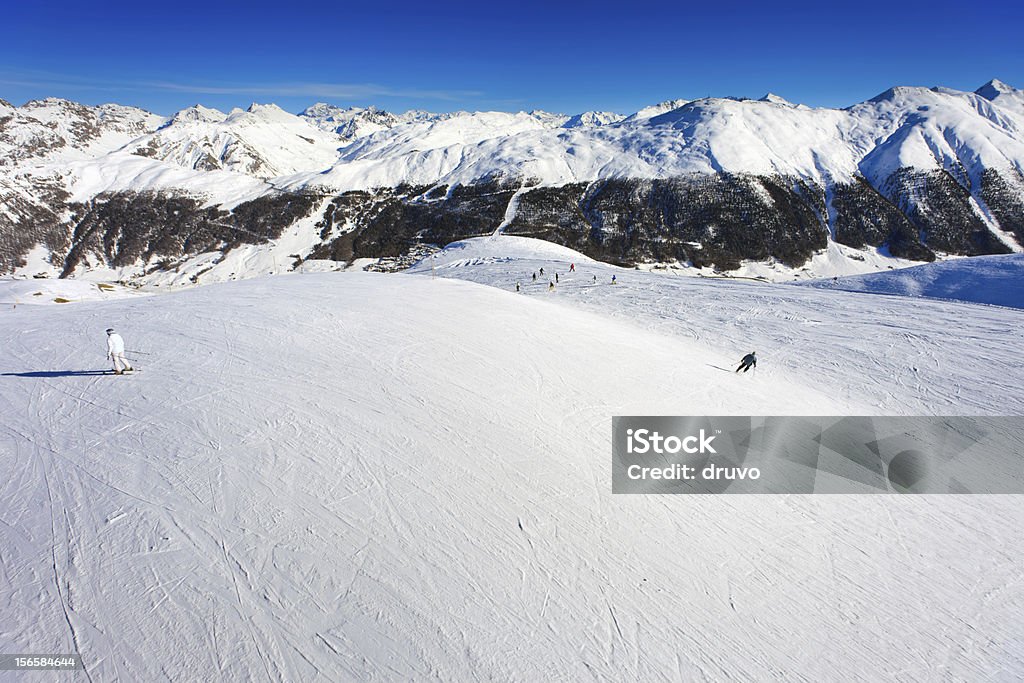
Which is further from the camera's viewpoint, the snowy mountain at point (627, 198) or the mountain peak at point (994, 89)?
the mountain peak at point (994, 89)

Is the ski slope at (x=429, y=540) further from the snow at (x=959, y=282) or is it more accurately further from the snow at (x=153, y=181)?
the snow at (x=153, y=181)

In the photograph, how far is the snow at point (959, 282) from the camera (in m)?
24.8

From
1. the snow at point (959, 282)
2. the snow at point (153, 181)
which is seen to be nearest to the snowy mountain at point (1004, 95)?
the snow at point (959, 282)

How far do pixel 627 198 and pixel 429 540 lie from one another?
104m

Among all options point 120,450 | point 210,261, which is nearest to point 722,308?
point 120,450

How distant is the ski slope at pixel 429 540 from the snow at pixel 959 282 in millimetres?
17703

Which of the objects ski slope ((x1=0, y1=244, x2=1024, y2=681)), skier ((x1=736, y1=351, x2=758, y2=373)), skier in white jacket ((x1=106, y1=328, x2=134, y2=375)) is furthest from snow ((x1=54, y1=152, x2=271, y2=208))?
skier ((x1=736, y1=351, x2=758, y2=373))

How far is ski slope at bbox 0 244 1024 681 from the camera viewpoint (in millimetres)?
4938

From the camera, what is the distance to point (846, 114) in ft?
439

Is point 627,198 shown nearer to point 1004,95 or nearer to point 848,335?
point 848,335

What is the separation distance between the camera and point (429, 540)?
6145mm

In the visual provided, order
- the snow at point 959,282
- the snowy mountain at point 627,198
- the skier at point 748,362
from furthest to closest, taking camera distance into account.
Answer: the snowy mountain at point 627,198, the snow at point 959,282, the skier at point 748,362

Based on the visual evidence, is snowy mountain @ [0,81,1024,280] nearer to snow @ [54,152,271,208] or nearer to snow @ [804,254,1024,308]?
snow @ [54,152,271,208]

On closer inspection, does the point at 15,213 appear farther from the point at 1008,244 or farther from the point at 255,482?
the point at 1008,244
